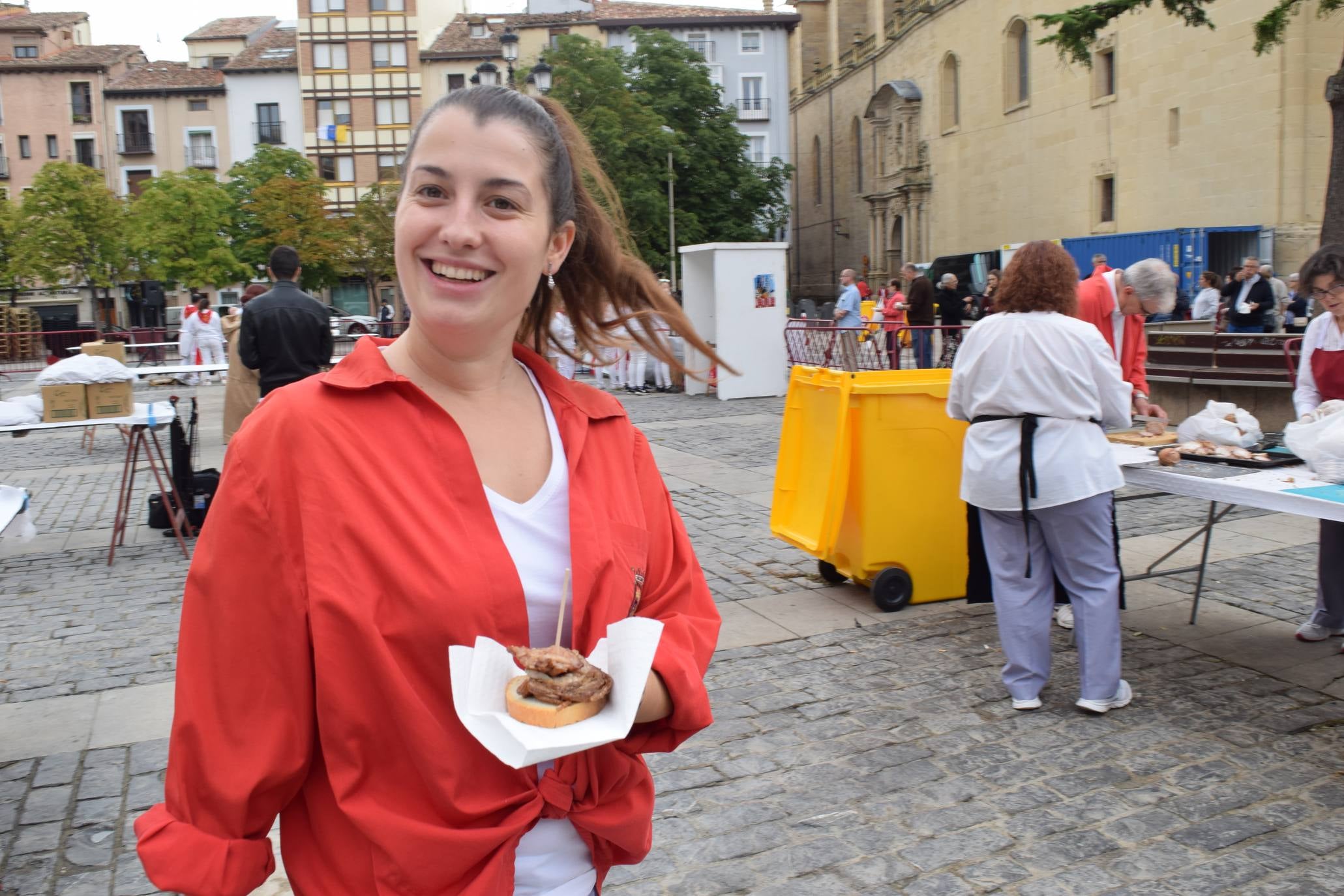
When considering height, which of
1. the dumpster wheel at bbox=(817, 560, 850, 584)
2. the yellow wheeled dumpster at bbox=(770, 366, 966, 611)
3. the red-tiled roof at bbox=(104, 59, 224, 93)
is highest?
the red-tiled roof at bbox=(104, 59, 224, 93)

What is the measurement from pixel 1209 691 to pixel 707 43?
214 feet

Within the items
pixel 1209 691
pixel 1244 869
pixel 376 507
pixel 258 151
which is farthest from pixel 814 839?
pixel 258 151

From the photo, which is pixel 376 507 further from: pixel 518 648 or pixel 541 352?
pixel 541 352

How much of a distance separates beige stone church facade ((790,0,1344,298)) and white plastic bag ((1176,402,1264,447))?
22588 millimetres

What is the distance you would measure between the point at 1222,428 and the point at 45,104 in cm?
6809

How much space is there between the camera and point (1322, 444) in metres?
4.69

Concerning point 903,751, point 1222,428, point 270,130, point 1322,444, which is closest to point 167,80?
point 270,130

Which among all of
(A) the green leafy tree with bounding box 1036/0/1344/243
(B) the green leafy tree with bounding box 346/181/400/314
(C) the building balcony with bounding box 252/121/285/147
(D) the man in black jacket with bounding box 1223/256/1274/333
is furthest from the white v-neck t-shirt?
(C) the building balcony with bounding box 252/121/285/147

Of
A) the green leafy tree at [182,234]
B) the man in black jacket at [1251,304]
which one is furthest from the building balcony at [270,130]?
the man in black jacket at [1251,304]

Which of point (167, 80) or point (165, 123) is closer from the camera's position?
point (165, 123)

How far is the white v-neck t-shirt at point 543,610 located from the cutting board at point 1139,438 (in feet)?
14.7

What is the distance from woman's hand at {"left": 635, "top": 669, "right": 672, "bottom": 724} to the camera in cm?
160

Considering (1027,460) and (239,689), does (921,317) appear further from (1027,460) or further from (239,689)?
(239,689)

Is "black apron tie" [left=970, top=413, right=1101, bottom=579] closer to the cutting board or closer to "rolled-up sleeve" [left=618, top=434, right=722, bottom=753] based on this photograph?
the cutting board
